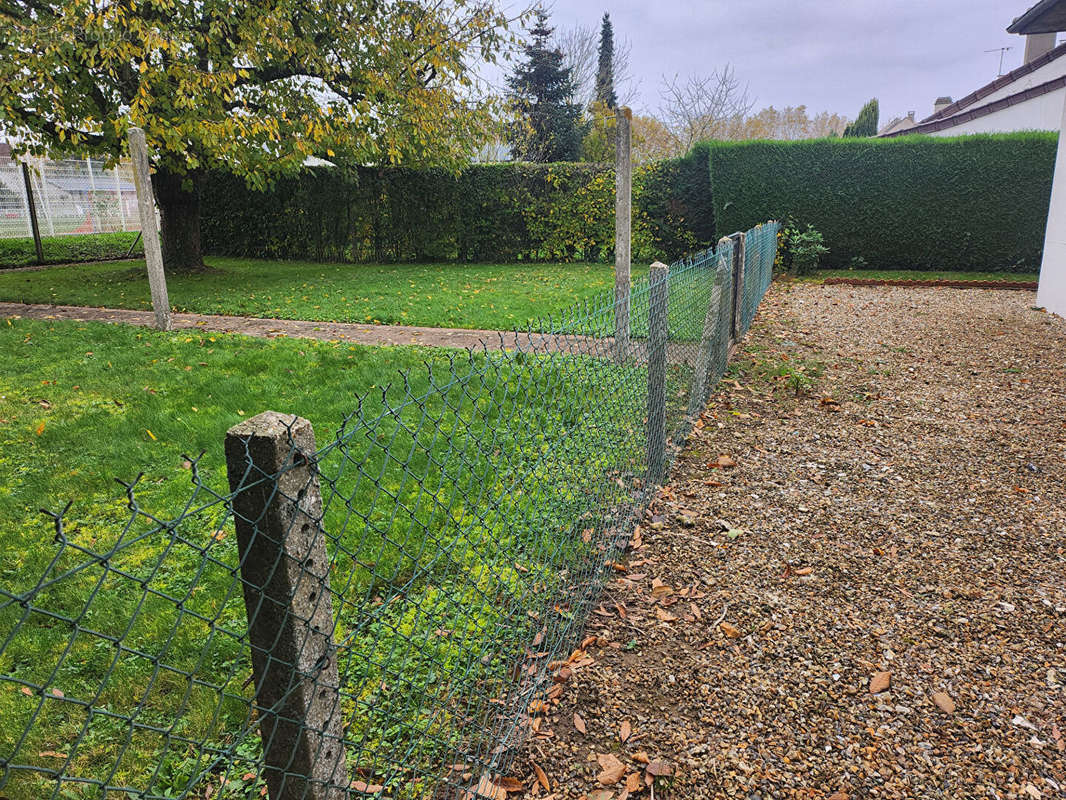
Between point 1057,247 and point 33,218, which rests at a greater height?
point 33,218

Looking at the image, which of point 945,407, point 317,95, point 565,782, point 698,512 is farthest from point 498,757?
point 317,95

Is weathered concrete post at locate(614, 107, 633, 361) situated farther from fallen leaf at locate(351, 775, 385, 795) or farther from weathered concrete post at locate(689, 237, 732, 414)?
fallen leaf at locate(351, 775, 385, 795)

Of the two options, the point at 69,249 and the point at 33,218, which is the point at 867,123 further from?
the point at 33,218

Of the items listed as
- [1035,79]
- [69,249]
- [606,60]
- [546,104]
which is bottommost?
[69,249]

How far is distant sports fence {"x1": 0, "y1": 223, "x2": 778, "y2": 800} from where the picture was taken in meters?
1.22

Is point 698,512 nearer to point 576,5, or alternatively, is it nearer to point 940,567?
point 940,567

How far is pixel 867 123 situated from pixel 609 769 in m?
36.4

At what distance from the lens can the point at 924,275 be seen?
14.4 m

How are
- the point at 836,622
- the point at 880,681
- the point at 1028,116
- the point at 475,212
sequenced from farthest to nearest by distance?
the point at 475,212 < the point at 1028,116 < the point at 836,622 < the point at 880,681

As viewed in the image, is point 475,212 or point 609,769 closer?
point 609,769

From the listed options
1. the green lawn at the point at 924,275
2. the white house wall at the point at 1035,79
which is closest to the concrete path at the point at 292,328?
the green lawn at the point at 924,275

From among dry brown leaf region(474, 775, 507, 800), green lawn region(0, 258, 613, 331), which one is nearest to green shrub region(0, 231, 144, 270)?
green lawn region(0, 258, 613, 331)

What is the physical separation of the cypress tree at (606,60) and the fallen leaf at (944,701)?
35.7m

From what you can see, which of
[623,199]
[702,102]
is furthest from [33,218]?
[702,102]
